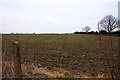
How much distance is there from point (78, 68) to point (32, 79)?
3.82 meters

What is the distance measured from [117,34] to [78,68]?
578cm

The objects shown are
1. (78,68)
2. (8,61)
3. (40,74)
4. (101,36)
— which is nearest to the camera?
(101,36)

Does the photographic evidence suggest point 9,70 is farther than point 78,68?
No

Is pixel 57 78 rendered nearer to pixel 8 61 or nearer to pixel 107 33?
pixel 8 61

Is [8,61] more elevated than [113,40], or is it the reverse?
[113,40]

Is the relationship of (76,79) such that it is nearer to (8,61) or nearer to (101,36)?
(8,61)

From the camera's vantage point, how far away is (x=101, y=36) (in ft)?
16.3

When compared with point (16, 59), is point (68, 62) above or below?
below

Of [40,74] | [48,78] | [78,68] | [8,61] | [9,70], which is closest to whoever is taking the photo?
[9,70]

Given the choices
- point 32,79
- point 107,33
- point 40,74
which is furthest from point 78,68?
point 107,33

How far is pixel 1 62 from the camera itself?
7.64 meters

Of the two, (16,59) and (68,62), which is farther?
(68,62)

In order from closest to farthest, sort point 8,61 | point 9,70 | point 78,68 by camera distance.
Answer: point 9,70, point 8,61, point 78,68

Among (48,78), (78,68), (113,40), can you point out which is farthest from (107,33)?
(78,68)
